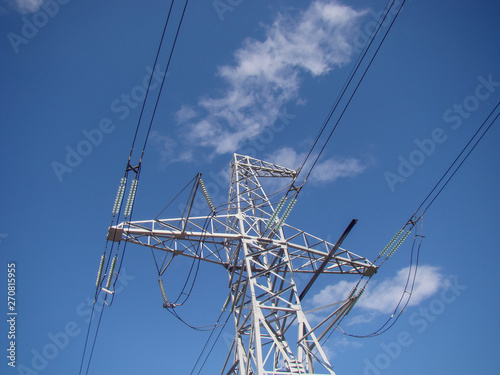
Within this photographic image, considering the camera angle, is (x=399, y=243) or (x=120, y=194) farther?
(x=399, y=243)

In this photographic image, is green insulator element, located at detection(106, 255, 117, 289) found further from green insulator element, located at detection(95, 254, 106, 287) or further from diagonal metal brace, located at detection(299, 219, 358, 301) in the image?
diagonal metal brace, located at detection(299, 219, 358, 301)

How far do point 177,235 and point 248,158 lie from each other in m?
6.28

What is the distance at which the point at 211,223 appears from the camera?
12727mm

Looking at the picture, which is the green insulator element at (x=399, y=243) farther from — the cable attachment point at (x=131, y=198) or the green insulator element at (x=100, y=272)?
the green insulator element at (x=100, y=272)

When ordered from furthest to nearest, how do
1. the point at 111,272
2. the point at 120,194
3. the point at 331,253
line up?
the point at 111,272, the point at 331,253, the point at 120,194

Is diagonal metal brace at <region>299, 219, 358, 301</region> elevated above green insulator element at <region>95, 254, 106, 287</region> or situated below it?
above

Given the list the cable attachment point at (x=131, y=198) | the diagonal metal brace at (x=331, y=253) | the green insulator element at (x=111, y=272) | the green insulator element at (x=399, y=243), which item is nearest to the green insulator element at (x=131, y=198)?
the cable attachment point at (x=131, y=198)

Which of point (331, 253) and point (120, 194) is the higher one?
point (331, 253)

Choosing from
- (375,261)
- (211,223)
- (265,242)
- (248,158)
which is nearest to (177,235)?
(211,223)

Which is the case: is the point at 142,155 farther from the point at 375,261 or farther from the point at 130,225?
the point at 375,261

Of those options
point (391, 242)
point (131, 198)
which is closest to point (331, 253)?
point (391, 242)

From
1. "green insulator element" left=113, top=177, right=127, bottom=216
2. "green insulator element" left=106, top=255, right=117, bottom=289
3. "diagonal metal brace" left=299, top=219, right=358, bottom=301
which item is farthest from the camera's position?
"green insulator element" left=106, top=255, right=117, bottom=289

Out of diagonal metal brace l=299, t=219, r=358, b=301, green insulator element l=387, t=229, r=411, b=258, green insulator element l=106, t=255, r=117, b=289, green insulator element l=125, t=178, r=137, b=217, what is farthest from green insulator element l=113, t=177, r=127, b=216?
green insulator element l=387, t=229, r=411, b=258

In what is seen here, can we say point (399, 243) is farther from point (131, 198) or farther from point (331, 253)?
point (131, 198)
